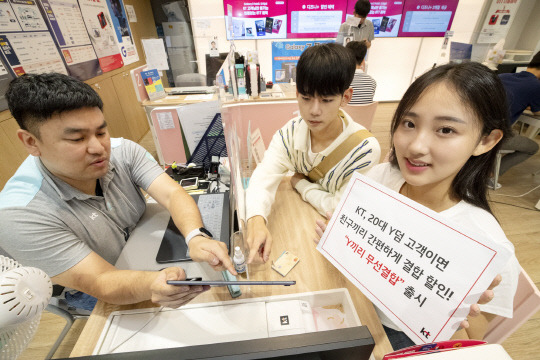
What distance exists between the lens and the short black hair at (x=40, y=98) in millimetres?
718

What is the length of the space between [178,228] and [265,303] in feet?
1.59

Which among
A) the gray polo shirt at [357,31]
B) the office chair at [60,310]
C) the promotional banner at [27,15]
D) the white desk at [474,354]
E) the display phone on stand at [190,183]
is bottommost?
the office chair at [60,310]

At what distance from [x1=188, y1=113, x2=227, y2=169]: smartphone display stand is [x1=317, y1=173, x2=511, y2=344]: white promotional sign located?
1036mm

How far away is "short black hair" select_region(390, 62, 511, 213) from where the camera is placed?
544 mm

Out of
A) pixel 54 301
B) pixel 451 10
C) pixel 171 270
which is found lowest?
pixel 54 301

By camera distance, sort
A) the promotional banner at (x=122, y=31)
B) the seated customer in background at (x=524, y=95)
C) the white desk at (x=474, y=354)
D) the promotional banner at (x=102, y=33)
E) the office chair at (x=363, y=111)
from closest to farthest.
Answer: the white desk at (x=474, y=354) → the office chair at (x=363, y=111) → the seated customer in background at (x=524, y=95) → the promotional banner at (x=102, y=33) → the promotional banner at (x=122, y=31)

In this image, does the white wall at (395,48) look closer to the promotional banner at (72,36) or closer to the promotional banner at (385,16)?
the promotional banner at (385,16)

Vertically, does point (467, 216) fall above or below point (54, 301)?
above

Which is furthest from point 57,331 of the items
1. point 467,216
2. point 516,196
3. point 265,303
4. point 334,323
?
point 516,196

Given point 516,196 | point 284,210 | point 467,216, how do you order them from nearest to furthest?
point 467,216, point 284,210, point 516,196

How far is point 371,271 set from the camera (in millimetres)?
539

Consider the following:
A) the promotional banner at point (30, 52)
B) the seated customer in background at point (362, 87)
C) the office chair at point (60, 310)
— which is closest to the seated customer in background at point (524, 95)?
the seated customer in background at point (362, 87)

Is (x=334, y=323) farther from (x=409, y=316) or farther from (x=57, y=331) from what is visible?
(x=57, y=331)

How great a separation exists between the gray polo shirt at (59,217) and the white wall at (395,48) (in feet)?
13.6
